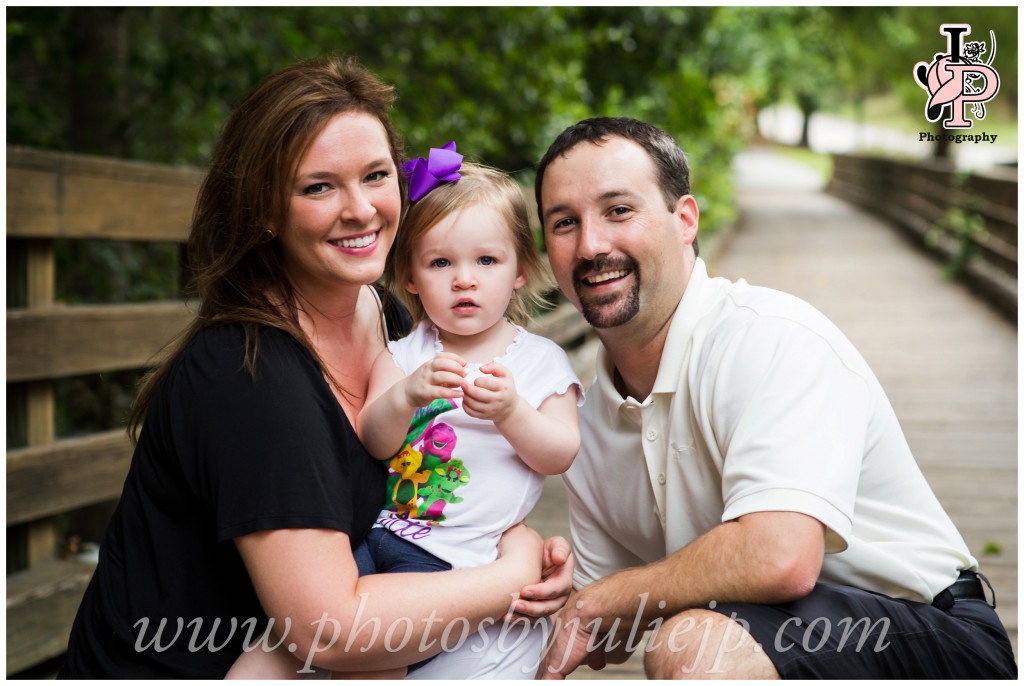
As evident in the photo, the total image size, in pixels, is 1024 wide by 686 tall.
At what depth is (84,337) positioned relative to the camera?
12.8 feet

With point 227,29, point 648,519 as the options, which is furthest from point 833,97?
point 648,519

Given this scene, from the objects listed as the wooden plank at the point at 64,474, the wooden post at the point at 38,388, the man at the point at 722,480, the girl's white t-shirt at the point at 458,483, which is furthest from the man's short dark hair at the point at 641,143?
the wooden plank at the point at 64,474

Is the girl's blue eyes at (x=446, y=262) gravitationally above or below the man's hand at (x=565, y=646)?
above

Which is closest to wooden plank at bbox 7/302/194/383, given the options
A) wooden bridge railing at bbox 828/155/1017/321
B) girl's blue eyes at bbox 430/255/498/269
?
girl's blue eyes at bbox 430/255/498/269

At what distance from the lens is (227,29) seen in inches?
264

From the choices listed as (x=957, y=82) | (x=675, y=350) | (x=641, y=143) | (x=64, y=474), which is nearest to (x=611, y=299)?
(x=675, y=350)

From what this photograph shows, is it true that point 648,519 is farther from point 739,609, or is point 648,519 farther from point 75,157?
point 75,157

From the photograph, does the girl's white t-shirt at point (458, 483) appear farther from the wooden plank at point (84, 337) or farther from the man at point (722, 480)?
the wooden plank at point (84, 337)

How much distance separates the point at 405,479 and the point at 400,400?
22 cm

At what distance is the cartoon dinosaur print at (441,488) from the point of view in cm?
227

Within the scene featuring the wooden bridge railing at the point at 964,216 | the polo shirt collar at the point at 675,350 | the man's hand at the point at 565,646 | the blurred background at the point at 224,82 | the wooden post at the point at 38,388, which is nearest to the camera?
the man's hand at the point at 565,646

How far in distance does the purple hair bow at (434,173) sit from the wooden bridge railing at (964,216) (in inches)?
350

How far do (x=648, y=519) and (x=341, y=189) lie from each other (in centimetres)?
108

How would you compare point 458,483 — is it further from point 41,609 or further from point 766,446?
point 41,609
